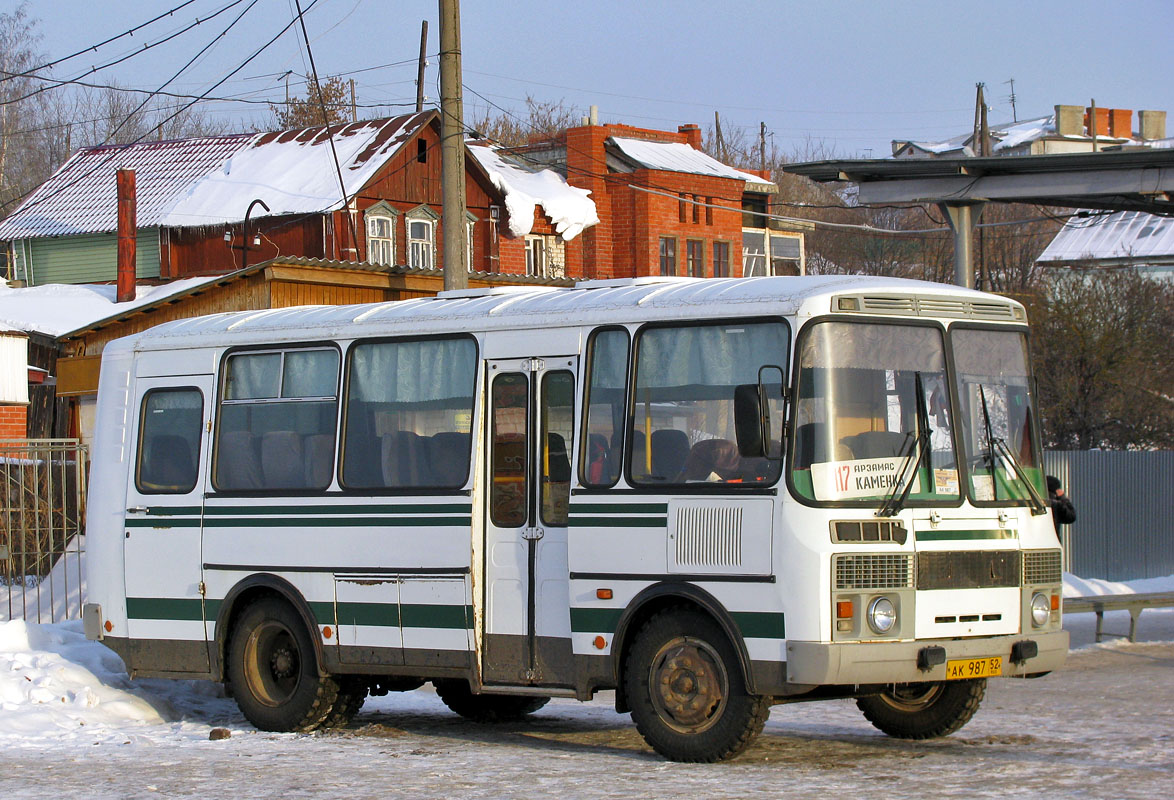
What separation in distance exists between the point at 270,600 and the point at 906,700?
455 cm

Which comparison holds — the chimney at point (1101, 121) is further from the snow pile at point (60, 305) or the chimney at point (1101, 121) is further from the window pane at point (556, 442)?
the window pane at point (556, 442)

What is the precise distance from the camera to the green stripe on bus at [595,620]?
374 inches

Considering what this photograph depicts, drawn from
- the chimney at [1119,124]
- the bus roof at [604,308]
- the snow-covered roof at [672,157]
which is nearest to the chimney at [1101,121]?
the chimney at [1119,124]

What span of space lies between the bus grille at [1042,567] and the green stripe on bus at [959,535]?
0.21 meters

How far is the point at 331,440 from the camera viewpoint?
1120cm

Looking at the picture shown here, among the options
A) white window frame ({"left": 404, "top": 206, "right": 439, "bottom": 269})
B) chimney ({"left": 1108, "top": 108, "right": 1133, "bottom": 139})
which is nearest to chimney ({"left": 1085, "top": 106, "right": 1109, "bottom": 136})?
chimney ({"left": 1108, "top": 108, "right": 1133, "bottom": 139})

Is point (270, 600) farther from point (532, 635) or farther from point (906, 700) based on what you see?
point (906, 700)

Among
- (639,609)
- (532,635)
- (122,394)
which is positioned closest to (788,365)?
(639,609)

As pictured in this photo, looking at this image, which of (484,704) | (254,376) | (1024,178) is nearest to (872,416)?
(484,704)

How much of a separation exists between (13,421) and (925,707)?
28.4 meters

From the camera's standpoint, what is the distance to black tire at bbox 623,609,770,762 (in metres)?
9.00

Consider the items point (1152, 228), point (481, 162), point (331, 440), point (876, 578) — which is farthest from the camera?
point (1152, 228)

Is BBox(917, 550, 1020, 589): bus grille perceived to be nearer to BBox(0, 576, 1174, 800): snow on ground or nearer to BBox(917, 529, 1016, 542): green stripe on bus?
BBox(917, 529, 1016, 542): green stripe on bus

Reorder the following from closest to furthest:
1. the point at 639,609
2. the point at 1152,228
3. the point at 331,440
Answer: the point at 639,609, the point at 331,440, the point at 1152,228
